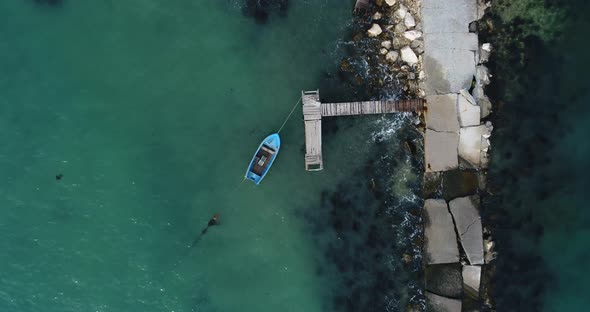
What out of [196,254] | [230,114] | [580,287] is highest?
[230,114]

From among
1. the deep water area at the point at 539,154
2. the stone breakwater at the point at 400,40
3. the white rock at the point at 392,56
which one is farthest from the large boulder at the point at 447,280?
the white rock at the point at 392,56

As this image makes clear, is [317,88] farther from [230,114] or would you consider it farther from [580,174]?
[580,174]

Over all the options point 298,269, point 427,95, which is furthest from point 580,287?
point 298,269

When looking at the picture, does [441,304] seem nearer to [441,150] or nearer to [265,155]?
[441,150]

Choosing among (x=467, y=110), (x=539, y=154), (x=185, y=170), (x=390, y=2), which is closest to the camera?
(x=467, y=110)

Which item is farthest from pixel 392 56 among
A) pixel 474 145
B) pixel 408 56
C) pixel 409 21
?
pixel 474 145
